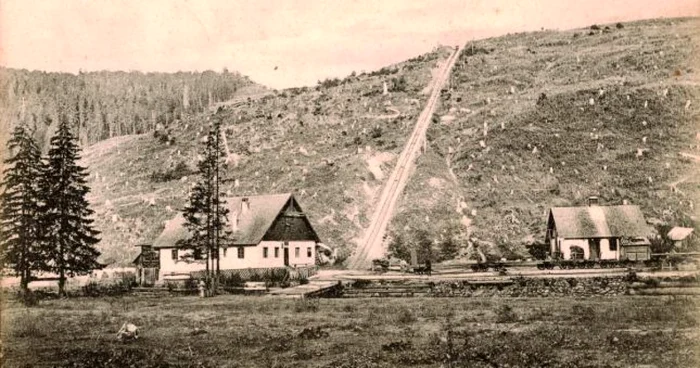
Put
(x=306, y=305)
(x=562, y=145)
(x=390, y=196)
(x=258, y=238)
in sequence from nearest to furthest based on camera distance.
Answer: (x=306, y=305) → (x=258, y=238) → (x=390, y=196) → (x=562, y=145)

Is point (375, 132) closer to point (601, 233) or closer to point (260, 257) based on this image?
point (601, 233)

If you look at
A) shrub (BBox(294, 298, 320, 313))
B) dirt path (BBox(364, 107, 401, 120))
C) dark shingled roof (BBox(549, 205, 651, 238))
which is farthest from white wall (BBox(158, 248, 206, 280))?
dirt path (BBox(364, 107, 401, 120))

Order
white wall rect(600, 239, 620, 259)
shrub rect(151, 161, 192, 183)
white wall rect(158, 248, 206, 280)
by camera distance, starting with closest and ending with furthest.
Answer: white wall rect(158, 248, 206, 280) → white wall rect(600, 239, 620, 259) → shrub rect(151, 161, 192, 183)

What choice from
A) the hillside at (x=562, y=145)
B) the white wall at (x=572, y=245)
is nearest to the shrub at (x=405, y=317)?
the white wall at (x=572, y=245)

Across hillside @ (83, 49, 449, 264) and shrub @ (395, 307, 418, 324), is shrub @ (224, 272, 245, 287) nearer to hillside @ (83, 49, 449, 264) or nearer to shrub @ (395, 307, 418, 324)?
hillside @ (83, 49, 449, 264)

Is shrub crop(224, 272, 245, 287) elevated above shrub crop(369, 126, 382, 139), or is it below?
below

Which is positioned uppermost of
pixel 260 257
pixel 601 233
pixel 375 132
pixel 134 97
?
pixel 134 97

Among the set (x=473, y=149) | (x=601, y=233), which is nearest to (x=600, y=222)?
(x=601, y=233)
